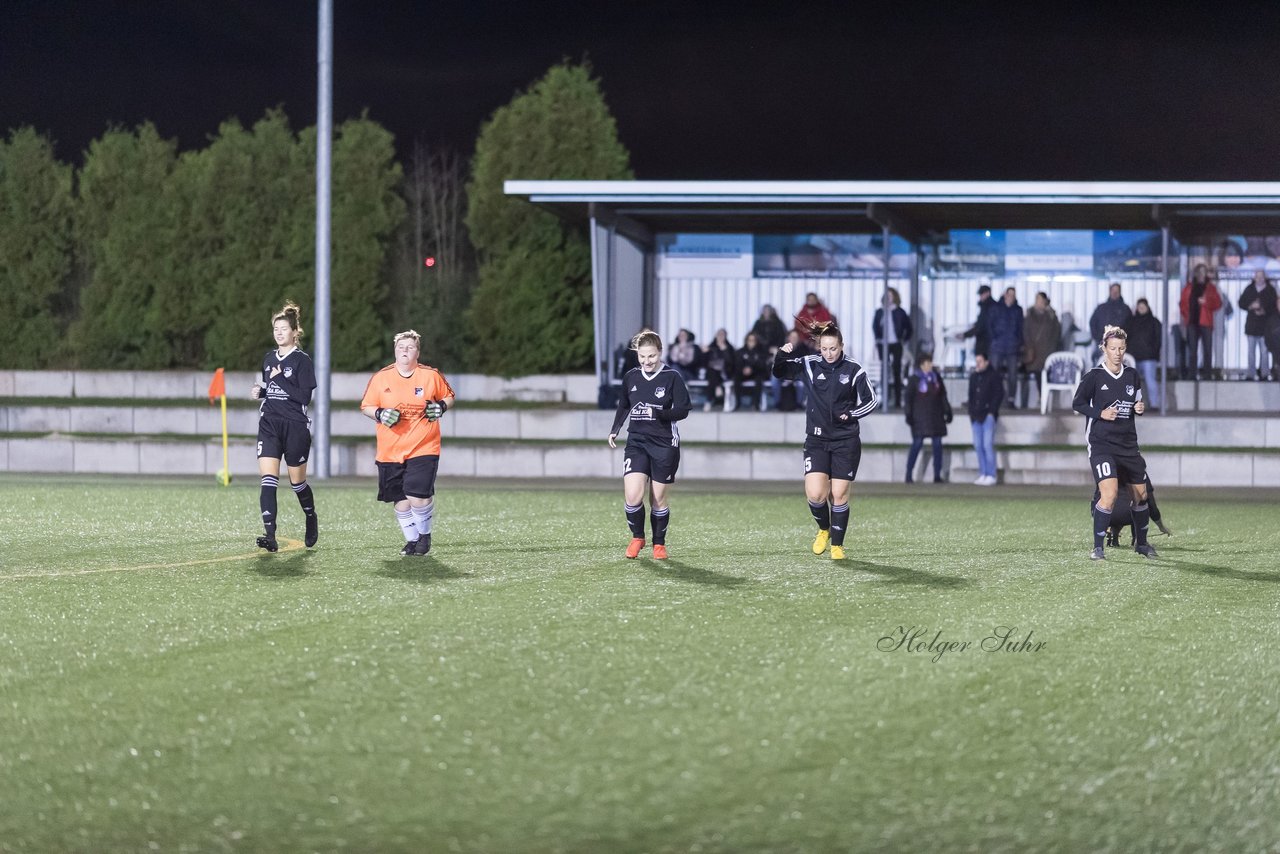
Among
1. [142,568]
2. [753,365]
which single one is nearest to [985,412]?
[753,365]

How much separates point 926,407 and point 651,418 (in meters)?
11.6

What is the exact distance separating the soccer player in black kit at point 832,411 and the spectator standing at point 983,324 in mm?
14808

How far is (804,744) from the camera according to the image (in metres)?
5.96

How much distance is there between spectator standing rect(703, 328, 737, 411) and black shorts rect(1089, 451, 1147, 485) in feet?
45.9

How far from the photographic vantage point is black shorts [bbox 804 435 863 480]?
40.1 ft

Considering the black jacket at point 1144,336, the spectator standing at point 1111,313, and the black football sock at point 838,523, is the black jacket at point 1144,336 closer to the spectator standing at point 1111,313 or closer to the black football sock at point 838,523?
the spectator standing at point 1111,313

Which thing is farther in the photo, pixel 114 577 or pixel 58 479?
→ pixel 58 479

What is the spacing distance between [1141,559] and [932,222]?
16465mm

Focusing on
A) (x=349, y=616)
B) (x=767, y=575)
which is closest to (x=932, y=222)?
(x=767, y=575)

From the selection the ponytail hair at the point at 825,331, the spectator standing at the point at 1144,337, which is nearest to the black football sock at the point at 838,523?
the ponytail hair at the point at 825,331

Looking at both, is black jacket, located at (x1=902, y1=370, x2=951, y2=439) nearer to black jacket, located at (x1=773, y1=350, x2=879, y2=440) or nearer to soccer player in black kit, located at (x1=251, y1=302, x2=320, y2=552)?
black jacket, located at (x1=773, y1=350, x2=879, y2=440)

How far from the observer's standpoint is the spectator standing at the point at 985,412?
23000mm

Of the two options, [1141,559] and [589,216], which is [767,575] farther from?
[589,216]

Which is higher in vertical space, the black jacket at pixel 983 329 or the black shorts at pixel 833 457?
the black jacket at pixel 983 329
